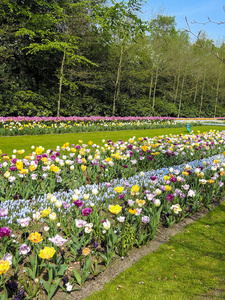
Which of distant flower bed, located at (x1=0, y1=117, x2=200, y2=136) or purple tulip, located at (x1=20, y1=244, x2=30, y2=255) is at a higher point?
distant flower bed, located at (x1=0, y1=117, x2=200, y2=136)

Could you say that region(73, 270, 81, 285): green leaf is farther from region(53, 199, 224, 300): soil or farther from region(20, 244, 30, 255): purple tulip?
region(20, 244, 30, 255): purple tulip

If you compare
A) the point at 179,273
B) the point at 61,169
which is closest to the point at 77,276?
the point at 179,273

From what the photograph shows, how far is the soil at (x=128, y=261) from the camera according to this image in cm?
191

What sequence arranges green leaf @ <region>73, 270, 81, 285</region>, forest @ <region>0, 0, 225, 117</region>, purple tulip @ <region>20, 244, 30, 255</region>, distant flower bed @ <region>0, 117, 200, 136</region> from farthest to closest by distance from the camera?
1. forest @ <region>0, 0, 225, 117</region>
2. distant flower bed @ <region>0, 117, 200, 136</region>
3. green leaf @ <region>73, 270, 81, 285</region>
4. purple tulip @ <region>20, 244, 30, 255</region>

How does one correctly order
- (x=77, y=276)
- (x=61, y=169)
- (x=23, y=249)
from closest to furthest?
1. (x=23, y=249)
2. (x=77, y=276)
3. (x=61, y=169)

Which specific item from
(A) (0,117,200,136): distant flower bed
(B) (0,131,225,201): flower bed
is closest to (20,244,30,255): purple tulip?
(B) (0,131,225,201): flower bed

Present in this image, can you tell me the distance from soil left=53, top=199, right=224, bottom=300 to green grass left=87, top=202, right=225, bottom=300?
0.05 m

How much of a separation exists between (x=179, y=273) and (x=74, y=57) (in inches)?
550

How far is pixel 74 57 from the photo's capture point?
1405cm

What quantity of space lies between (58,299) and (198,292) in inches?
46.7

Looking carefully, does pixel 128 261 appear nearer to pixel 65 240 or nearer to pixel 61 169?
pixel 65 240

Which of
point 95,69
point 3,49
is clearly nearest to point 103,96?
point 95,69

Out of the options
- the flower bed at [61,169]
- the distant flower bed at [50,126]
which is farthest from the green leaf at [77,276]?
the distant flower bed at [50,126]

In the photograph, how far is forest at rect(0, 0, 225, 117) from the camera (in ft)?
43.8
